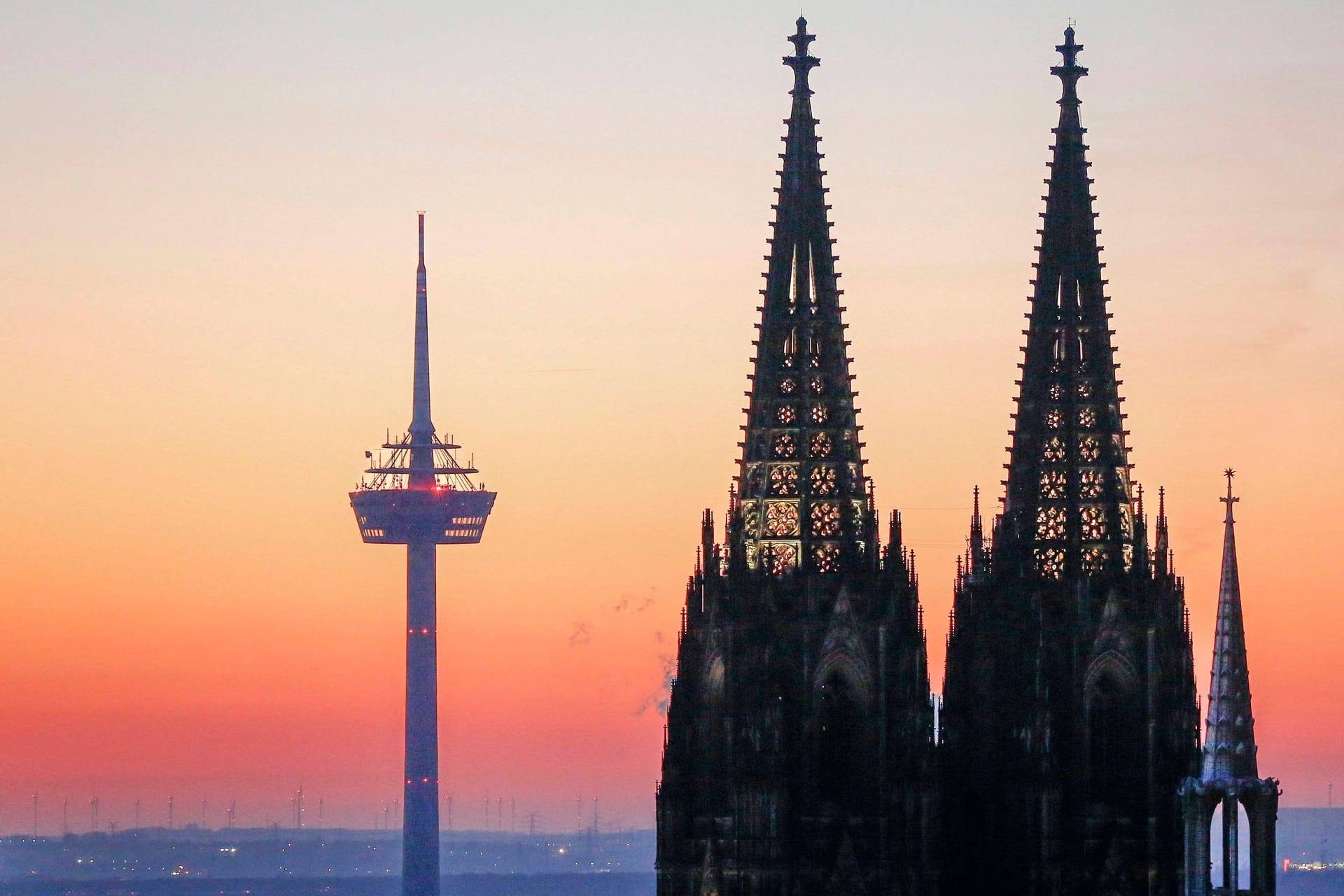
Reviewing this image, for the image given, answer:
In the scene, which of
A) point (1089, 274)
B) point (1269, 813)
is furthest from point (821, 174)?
point (1269, 813)

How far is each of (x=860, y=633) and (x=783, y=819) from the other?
877 cm

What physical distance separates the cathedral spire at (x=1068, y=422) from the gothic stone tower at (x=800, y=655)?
20.6 feet

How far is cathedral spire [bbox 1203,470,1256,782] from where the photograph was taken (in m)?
144

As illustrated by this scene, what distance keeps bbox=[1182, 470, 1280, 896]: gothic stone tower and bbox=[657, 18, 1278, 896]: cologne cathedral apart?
1436 centimetres

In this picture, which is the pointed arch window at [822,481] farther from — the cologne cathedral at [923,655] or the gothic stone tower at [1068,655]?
the gothic stone tower at [1068,655]

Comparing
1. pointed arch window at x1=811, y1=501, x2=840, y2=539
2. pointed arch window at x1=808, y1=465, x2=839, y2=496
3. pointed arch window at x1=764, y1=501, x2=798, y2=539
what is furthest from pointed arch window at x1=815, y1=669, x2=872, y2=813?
pointed arch window at x1=808, y1=465, x2=839, y2=496

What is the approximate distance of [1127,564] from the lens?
164 metres

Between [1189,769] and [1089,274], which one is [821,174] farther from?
[1189,769]

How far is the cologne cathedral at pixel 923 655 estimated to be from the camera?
162 metres

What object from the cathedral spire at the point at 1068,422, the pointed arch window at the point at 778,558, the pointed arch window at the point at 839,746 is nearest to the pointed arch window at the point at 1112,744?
the cathedral spire at the point at 1068,422

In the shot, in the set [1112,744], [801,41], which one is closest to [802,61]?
[801,41]

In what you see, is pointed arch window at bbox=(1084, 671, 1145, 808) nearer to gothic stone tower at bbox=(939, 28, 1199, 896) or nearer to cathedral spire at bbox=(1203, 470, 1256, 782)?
gothic stone tower at bbox=(939, 28, 1199, 896)

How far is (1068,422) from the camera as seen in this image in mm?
164625

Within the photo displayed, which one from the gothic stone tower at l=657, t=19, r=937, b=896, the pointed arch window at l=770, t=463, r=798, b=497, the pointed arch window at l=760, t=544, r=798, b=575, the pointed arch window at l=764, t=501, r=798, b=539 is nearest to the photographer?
the gothic stone tower at l=657, t=19, r=937, b=896
